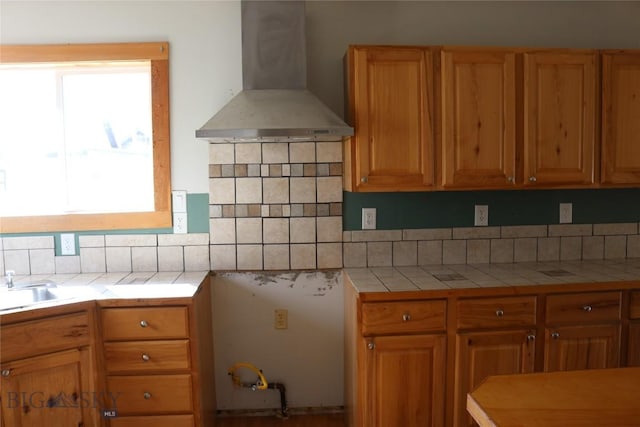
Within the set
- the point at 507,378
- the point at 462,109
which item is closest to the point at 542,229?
the point at 462,109

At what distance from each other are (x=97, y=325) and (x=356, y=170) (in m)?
1.40

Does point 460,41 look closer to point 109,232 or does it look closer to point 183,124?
point 183,124

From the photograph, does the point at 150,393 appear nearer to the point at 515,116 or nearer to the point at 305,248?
the point at 305,248

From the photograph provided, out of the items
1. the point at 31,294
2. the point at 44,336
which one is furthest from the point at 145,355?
the point at 31,294

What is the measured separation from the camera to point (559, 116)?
7.79 feet

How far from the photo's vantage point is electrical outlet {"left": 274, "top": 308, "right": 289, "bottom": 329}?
8.80 feet

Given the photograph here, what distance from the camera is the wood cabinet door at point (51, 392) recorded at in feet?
6.40

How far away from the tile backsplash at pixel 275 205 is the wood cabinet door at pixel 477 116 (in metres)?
0.62

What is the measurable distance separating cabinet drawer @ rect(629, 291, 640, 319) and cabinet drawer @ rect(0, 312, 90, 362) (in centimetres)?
254

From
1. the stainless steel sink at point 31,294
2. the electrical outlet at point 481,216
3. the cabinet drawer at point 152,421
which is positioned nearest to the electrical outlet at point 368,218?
the electrical outlet at point 481,216

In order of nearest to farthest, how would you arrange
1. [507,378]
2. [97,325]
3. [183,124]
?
1. [507,378]
2. [97,325]
3. [183,124]

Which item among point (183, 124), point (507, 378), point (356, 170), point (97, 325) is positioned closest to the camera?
point (507, 378)

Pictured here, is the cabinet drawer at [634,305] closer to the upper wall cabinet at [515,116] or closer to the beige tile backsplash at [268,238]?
the upper wall cabinet at [515,116]

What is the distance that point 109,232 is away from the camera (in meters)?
2.60
